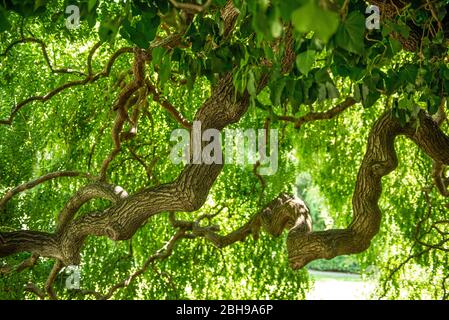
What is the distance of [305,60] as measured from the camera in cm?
138

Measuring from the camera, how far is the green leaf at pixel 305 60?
1.36 meters

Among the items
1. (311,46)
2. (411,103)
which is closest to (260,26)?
(311,46)

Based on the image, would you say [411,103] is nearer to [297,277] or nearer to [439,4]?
[439,4]

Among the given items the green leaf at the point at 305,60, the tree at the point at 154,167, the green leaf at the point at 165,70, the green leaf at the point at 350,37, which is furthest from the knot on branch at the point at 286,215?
the green leaf at the point at 350,37

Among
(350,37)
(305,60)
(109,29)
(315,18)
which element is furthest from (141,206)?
(315,18)

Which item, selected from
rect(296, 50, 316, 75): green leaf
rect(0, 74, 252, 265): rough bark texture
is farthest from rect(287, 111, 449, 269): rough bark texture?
rect(296, 50, 316, 75): green leaf

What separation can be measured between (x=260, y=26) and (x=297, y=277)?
4.55m

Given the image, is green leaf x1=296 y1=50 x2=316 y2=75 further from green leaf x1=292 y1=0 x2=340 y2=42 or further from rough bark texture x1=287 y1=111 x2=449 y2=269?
rough bark texture x1=287 y1=111 x2=449 y2=269

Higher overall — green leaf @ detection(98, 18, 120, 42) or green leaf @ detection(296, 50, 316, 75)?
green leaf @ detection(98, 18, 120, 42)

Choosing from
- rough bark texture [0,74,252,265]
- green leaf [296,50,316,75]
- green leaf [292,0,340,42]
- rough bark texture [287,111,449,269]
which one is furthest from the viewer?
rough bark texture [287,111,449,269]

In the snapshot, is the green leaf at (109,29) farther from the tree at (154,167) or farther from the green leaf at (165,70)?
the tree at (154,167)

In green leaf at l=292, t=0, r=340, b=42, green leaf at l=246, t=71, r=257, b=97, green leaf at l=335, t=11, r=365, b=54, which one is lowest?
green leaf at l=292, t=0, r=340, b=42

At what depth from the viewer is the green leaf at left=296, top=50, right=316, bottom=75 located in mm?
1358

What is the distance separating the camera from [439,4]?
2.41m
